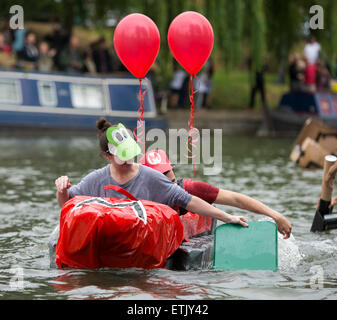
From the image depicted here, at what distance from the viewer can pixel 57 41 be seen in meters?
23.4

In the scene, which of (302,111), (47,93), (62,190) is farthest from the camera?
(302,111)

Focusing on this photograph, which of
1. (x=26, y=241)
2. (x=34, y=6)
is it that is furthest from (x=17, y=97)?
(x=26, y=241)

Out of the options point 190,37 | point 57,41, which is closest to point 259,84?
point 57,41

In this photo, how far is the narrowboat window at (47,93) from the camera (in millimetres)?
22828

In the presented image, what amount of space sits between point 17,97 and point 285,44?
27.9ft

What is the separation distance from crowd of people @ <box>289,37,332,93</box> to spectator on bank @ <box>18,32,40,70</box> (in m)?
7.89

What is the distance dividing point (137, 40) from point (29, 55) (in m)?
13.8

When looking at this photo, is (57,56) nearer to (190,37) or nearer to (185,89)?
(185,89)

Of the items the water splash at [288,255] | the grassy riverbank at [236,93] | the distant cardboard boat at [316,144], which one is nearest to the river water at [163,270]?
the water splash at [288,255]

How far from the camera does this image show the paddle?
24.1 ft

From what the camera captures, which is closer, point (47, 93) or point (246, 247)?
point (246, 247)
